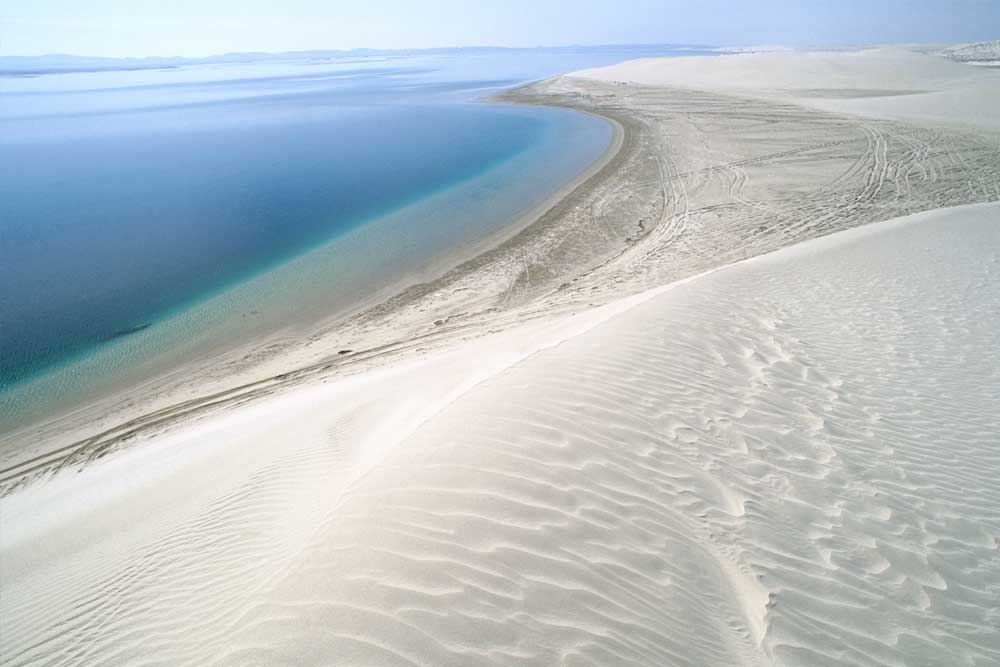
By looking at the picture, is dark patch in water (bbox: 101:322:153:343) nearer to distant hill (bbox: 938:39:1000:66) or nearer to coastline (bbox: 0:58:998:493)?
coastline (bbox: 0:58:998:493)

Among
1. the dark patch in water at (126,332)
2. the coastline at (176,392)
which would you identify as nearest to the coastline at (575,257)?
the coastline at (176,392)

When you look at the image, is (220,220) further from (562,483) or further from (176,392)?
(562,483)

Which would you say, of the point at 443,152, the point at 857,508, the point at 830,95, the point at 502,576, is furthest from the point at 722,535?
the point at 830,95

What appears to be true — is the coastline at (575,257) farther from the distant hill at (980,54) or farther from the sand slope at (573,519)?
the distant hill at (980,54)

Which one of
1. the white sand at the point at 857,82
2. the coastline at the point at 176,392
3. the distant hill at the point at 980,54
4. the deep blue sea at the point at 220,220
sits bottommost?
the coastline at the point at 176,392

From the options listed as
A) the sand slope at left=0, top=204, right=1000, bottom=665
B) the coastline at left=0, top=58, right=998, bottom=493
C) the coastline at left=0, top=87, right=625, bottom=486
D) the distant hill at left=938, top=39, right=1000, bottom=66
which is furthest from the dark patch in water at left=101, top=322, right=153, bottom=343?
the distant hill at left=938, top=39, right=1000, bottom=66

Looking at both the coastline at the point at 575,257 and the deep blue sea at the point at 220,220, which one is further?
the deep blue sea at the point at 220,220

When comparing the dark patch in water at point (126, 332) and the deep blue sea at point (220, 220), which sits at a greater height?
the deep blue sea at point (220, 220)

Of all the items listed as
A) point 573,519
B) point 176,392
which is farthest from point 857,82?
point 176,392
